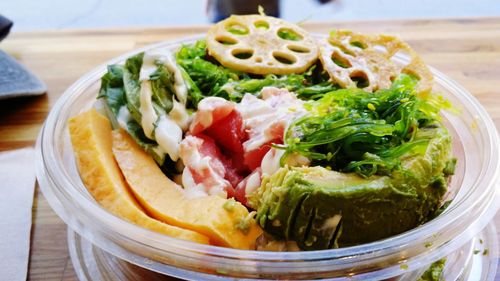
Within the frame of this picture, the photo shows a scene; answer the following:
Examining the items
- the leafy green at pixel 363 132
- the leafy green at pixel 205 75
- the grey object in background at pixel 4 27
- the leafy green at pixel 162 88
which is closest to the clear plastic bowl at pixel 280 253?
the leafy green at pixel 363 132

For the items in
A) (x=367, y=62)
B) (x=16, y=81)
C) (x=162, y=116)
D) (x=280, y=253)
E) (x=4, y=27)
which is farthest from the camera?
(x=4, y=27)

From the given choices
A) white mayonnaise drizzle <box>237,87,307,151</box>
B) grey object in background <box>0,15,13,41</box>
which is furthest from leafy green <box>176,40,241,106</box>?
grey object in background <box>0,15,13,41</box>

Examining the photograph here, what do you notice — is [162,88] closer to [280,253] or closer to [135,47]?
[280,253]

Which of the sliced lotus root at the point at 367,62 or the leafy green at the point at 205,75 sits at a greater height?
the sliced lotus root at the point at 367,62

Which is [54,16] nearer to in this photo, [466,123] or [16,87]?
[16,87]

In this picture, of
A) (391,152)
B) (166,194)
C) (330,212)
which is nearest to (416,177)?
(391,152)

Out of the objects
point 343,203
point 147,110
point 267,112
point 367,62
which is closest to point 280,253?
point 343,203

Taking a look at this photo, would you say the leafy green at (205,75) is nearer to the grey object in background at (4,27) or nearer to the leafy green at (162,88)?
the leafy green at (162,88)
